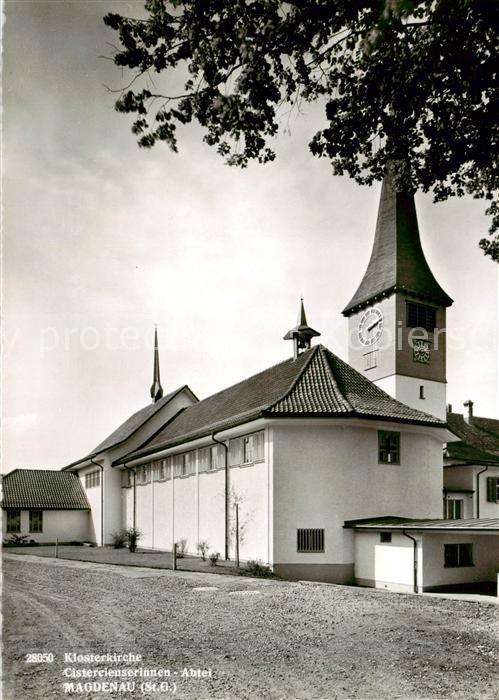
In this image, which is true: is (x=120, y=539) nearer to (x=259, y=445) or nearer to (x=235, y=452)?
(x=235, y=452)

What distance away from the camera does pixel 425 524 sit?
17.9 metres

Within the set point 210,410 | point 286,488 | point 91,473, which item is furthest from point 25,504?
point 286,488

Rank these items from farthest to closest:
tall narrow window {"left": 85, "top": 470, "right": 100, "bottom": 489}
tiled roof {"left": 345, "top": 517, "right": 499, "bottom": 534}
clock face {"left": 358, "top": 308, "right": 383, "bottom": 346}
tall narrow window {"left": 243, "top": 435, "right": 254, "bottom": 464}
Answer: tall narrow window {"left": 85, "top": 470, "right": 100, "bottom": 489} < clock face {"left": 358, "top": 308, "right": 383, "bottom": 346} < tall narrow window {"left": 243, "top": 435, "right": 254, "bottom": 464} < tiled roof {"left": 345, "top": 517, "right": 499, "bottom": 534}

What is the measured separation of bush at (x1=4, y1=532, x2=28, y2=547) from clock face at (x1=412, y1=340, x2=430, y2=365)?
80.2ft

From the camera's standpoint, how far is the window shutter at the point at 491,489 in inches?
1331

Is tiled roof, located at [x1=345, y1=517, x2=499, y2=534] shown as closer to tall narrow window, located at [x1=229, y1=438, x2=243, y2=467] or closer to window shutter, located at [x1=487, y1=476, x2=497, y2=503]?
tall narrow window, located at [x1=229, y1=438, x2=243, y2=467]

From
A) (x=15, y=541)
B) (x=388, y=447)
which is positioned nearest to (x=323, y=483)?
(x=388, y=447)

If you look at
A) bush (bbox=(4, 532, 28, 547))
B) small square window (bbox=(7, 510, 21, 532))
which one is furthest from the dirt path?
small square window (bbox=(7, 510, 21, 532))

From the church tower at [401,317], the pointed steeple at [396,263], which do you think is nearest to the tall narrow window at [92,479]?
the church tower at [401,317]

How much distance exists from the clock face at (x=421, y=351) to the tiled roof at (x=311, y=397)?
11716 millimetres

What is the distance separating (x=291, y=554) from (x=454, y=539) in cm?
467

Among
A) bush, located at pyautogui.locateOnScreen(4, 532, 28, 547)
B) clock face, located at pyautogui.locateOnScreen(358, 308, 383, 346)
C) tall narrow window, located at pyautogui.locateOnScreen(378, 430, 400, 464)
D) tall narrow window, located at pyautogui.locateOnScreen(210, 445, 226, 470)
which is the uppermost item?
clock face, located at pyautogui.locateOnScreen(358, 308, 383, 346)

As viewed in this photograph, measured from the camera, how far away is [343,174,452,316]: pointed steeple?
38031 mm

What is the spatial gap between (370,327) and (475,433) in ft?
Answer: 28.0
